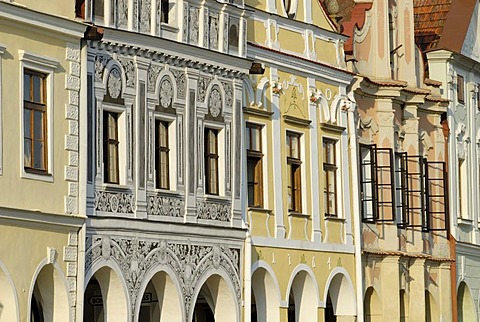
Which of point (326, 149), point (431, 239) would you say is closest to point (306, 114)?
point (326, 149)

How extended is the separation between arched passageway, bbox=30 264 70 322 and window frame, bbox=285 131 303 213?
9437mm

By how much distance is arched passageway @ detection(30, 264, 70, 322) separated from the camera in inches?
1219

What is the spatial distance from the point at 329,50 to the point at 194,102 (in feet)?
23.0

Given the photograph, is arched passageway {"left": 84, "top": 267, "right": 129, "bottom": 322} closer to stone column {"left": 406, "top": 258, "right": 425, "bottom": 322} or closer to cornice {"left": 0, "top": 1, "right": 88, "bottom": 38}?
cornice {"left": 0, "top": 1, "right": 88, "bottom": 38}

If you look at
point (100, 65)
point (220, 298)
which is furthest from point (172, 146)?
point (220, 298)

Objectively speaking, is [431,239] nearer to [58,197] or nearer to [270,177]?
[270,177]

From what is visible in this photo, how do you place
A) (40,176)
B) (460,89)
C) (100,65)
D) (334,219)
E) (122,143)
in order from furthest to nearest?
(460,89)
(334,219)
(122,143)
(100,65)
(40,176)

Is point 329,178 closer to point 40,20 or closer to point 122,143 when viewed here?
point 122,143

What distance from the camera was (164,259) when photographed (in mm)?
34375

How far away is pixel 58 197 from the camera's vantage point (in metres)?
31.2

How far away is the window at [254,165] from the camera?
125 feet

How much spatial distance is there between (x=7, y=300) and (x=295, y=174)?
1156cm

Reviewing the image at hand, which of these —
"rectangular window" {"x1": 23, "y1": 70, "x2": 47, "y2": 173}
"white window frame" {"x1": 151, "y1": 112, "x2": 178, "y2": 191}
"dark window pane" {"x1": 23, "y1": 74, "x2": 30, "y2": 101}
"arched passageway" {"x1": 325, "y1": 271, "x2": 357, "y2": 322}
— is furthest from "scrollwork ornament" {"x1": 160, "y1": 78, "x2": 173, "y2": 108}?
"arched passageway" {"x1": 325, "y1": 271, "x2": 357, "y2": 322}

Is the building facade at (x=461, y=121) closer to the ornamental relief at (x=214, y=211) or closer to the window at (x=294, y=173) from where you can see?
the window at (x=294, y=173)
